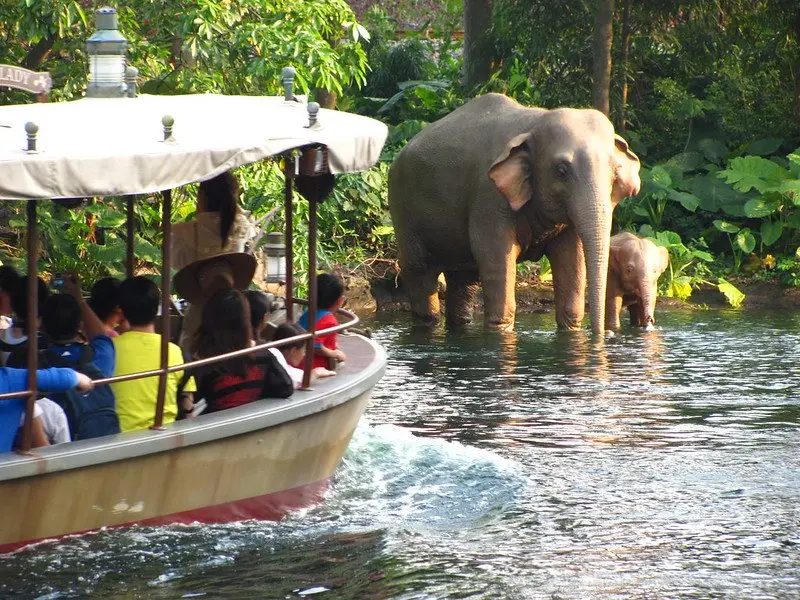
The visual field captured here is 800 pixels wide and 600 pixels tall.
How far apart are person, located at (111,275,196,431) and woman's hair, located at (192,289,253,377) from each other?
25cm

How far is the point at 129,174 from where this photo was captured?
21.5 ft

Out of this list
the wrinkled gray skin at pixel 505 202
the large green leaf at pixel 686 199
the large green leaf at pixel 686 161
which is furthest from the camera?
the large green leaf at pixel 686 161

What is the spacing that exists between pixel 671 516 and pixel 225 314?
251 centimetres

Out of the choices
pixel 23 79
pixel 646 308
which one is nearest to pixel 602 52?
pixel 646 308

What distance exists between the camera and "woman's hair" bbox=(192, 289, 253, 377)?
7.65m

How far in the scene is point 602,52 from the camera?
22781 millimetres

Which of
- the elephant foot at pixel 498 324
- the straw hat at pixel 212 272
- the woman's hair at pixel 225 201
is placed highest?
the woman's hair at pixel 225 201

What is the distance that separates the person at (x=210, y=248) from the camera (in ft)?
28.5

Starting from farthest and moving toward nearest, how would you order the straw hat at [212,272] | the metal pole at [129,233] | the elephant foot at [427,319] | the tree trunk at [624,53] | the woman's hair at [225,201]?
the tree trunk at [624,53] → the elephant foot at [427,319] → the woman's hair at [225,201] → the metal pole at [129,233] → the straw hat at [212,272]

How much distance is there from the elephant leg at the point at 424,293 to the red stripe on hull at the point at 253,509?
32.6 feet

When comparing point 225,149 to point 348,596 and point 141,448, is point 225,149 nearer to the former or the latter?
point 141,448

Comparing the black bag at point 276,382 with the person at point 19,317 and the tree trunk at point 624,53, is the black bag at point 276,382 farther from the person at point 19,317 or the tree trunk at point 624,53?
the tree trunk at point 624,53

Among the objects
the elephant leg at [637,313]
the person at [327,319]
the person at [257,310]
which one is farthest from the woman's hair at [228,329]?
the elephant leg at [637,313]

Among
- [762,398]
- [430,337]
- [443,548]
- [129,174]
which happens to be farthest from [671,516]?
[430,337]
